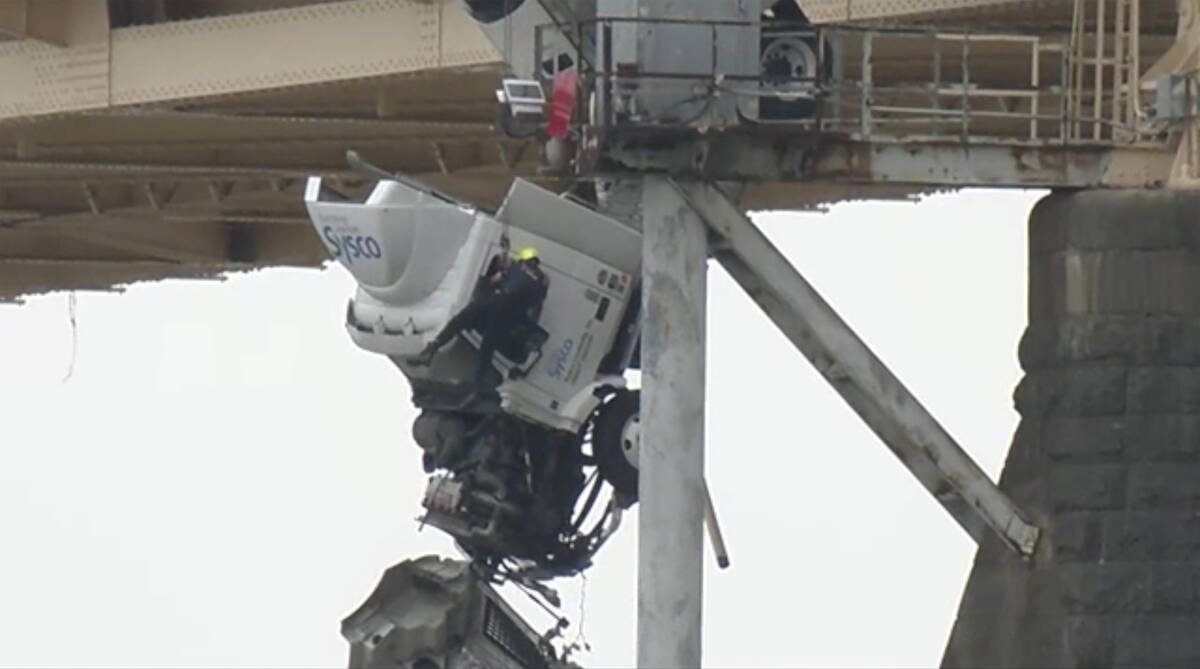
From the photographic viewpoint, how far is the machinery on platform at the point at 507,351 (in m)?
28.7

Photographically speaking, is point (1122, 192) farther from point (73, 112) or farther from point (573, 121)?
point (73, 112)

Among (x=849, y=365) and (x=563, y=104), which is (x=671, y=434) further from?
(x=563, y=104)

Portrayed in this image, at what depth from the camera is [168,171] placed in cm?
4866

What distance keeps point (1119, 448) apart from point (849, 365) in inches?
67.9

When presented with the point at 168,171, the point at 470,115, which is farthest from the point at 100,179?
the point at 470,115

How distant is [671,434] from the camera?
26047 millimetres

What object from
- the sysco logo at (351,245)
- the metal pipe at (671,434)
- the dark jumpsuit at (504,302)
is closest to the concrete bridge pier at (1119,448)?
the metal pipe at (671,434)

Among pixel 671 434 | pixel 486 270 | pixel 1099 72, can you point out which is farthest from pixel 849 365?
pixel 486 270

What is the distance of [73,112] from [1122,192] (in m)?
18.3

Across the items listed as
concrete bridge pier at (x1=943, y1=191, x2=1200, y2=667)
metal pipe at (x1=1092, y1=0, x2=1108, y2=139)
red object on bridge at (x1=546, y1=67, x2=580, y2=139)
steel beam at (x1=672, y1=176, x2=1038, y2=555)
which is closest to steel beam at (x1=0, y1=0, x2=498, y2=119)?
metal pipe at (x1=1092, y1=0, x2=1108, y2=139)

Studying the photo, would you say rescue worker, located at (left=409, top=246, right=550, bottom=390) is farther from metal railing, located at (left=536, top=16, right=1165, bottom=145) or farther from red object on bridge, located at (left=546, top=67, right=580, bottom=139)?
red object on bridge, located at (left=546, top=67, right=580, bottom=139)

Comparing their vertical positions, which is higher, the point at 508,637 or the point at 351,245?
the point at 351,245

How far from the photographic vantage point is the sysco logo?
1135 inches

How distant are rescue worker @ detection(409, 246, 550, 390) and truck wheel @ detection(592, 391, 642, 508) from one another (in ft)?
3.81
